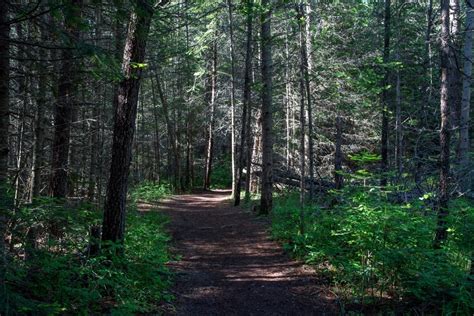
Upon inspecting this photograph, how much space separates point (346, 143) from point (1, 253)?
19593mm

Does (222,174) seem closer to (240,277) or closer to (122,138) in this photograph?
(240,277)

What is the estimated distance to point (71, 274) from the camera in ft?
16.4

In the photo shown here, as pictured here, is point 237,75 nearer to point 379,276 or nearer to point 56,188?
point 56,188

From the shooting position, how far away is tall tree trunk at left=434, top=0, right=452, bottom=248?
265 inches

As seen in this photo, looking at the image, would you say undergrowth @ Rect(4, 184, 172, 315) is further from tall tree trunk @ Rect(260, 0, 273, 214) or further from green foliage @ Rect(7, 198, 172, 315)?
tall tree trunk @ Rect(260, 0, 273, 214)

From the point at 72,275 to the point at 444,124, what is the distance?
261 inches

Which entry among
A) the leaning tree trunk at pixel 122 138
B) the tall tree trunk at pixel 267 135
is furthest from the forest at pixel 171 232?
the tall tree trunk at pixel 267 135

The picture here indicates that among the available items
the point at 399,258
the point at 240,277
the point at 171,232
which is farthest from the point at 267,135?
the point at 399,258

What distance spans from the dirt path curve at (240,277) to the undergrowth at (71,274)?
614 mm

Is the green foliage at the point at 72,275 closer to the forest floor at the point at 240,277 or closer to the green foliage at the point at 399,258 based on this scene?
the forest floor at the point at 240,277

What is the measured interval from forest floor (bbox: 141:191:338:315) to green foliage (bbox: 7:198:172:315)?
22.8 inches

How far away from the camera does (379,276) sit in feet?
22.1

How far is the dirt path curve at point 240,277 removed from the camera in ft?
20.5

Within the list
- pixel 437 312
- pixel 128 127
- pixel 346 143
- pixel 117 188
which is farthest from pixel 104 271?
pixel 346 143
